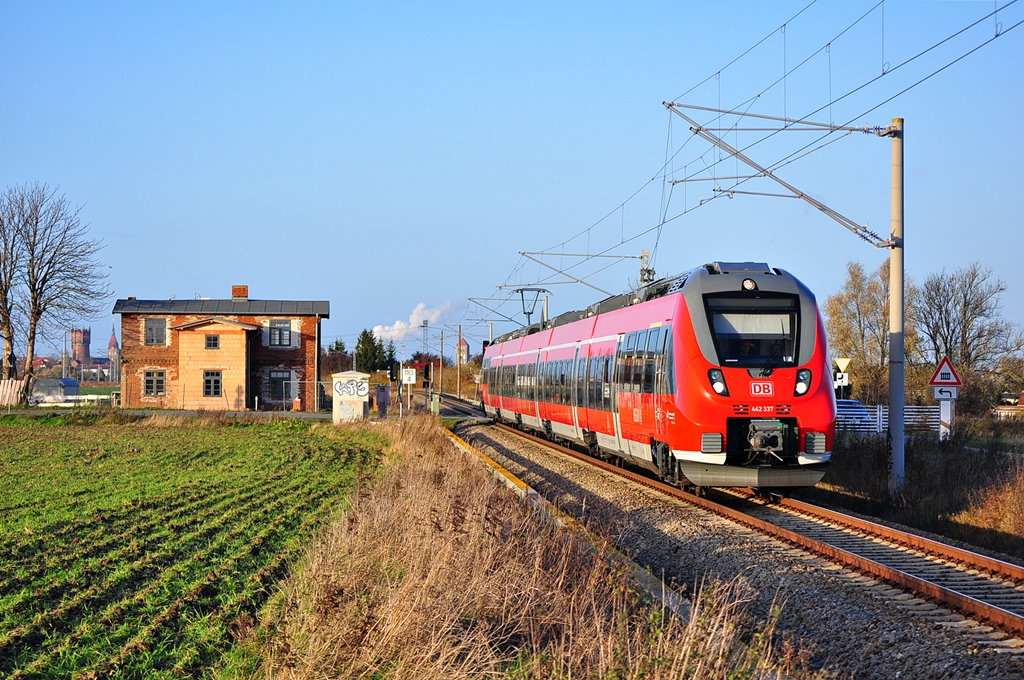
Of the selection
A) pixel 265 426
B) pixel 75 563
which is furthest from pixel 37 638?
pixel 265 426

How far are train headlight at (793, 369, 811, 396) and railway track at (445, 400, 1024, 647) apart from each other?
1.63 m

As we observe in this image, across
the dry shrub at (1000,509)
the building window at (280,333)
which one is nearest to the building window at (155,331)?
the building window at (280,333)

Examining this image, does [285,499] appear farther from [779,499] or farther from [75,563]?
[779,499]

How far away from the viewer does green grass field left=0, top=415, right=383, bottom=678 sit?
24.5ft

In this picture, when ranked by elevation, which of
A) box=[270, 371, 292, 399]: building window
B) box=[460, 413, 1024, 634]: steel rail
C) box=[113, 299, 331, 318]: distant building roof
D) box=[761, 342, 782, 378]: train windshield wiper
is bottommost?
box=[460, 413, 1024, 634]: steel rail

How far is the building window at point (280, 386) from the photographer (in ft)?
180

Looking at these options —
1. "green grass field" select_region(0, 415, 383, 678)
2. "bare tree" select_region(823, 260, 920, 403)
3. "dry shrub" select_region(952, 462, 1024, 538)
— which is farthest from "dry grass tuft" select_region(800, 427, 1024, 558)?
"bare tree" select_region(823, 260, 920, 403)

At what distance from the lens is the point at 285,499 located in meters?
16.7

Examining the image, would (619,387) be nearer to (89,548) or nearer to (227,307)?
(89,548)

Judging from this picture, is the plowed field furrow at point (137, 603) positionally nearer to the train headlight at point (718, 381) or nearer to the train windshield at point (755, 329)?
the train headlight at point (718, 381)

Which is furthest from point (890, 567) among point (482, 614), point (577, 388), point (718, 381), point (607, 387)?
point (577, 388)

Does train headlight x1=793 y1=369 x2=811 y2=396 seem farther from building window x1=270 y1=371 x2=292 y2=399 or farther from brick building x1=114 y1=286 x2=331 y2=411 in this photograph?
building window x1=270 y1=371 x2=292 y2=399

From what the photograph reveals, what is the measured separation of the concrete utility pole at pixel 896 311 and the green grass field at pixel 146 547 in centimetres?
917

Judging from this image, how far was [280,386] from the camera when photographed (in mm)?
55031
